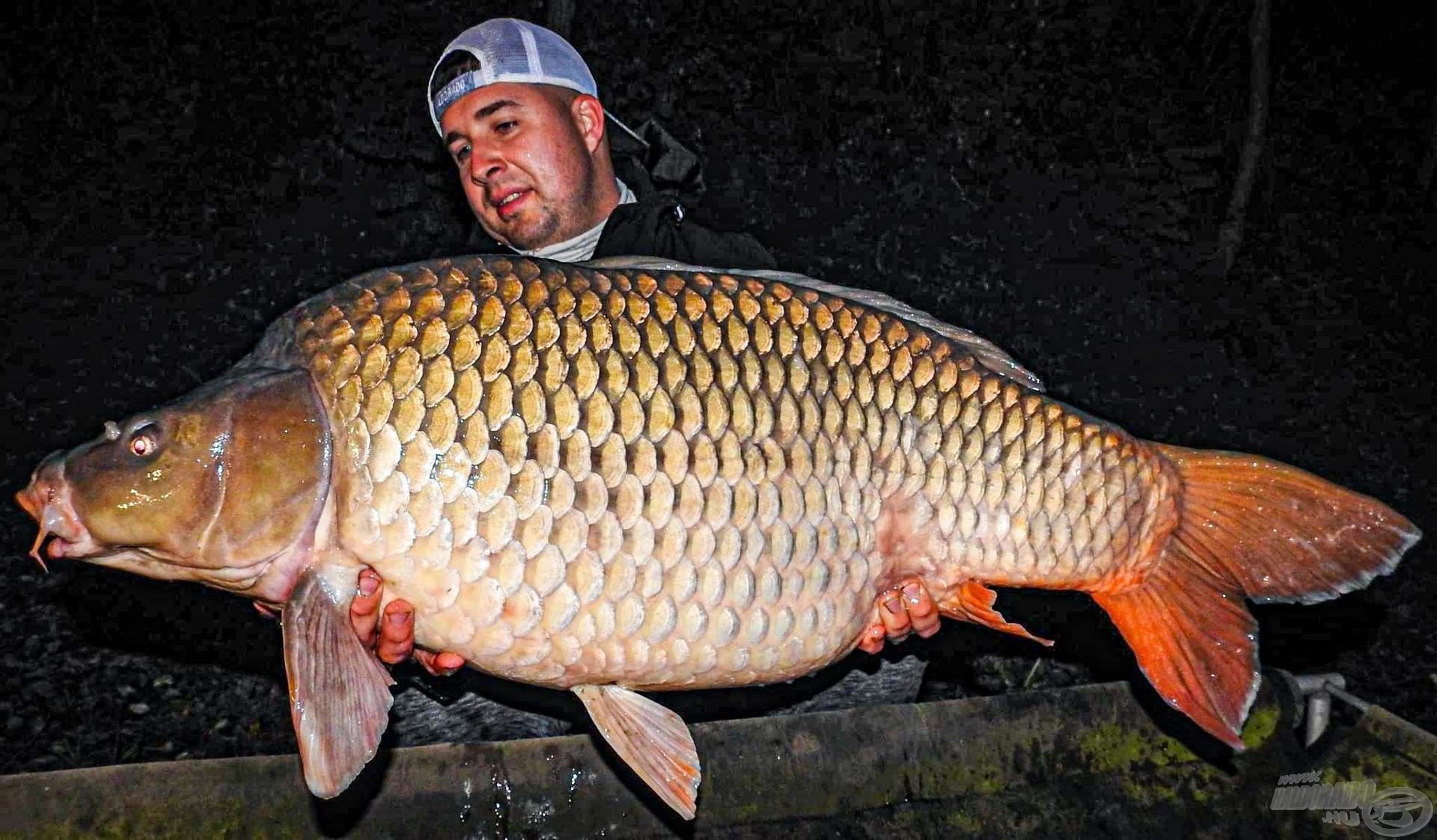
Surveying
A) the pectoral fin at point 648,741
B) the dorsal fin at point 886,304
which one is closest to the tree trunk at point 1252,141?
the dorsal fin at point 886,304

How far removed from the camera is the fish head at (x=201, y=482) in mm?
1253

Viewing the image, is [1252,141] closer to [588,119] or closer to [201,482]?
[588,119]

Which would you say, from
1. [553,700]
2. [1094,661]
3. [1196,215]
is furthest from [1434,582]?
[553,700]

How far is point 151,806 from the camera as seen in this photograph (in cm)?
168

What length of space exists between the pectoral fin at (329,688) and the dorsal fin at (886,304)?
586 millimetres

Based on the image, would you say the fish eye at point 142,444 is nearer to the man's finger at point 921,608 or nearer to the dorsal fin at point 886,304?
the dorsal fin at point 886,304

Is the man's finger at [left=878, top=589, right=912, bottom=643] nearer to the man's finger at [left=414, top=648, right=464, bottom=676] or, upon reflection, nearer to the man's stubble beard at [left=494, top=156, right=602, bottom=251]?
the man's finger at [left=414, top=648, right=464, bottom=676]

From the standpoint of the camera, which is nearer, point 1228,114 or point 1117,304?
point 1117,304

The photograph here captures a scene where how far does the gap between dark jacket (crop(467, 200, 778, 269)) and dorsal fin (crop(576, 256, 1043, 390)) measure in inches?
18.9

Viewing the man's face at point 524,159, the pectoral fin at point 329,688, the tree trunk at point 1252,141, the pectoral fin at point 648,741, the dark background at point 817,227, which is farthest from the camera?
the tree trunk at point 1252,141

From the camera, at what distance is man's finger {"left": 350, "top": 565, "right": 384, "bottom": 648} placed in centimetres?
127

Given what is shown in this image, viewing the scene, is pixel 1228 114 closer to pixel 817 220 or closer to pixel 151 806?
pixel 817 220

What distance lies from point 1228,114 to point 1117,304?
224cm

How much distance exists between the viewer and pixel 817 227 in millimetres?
5730
